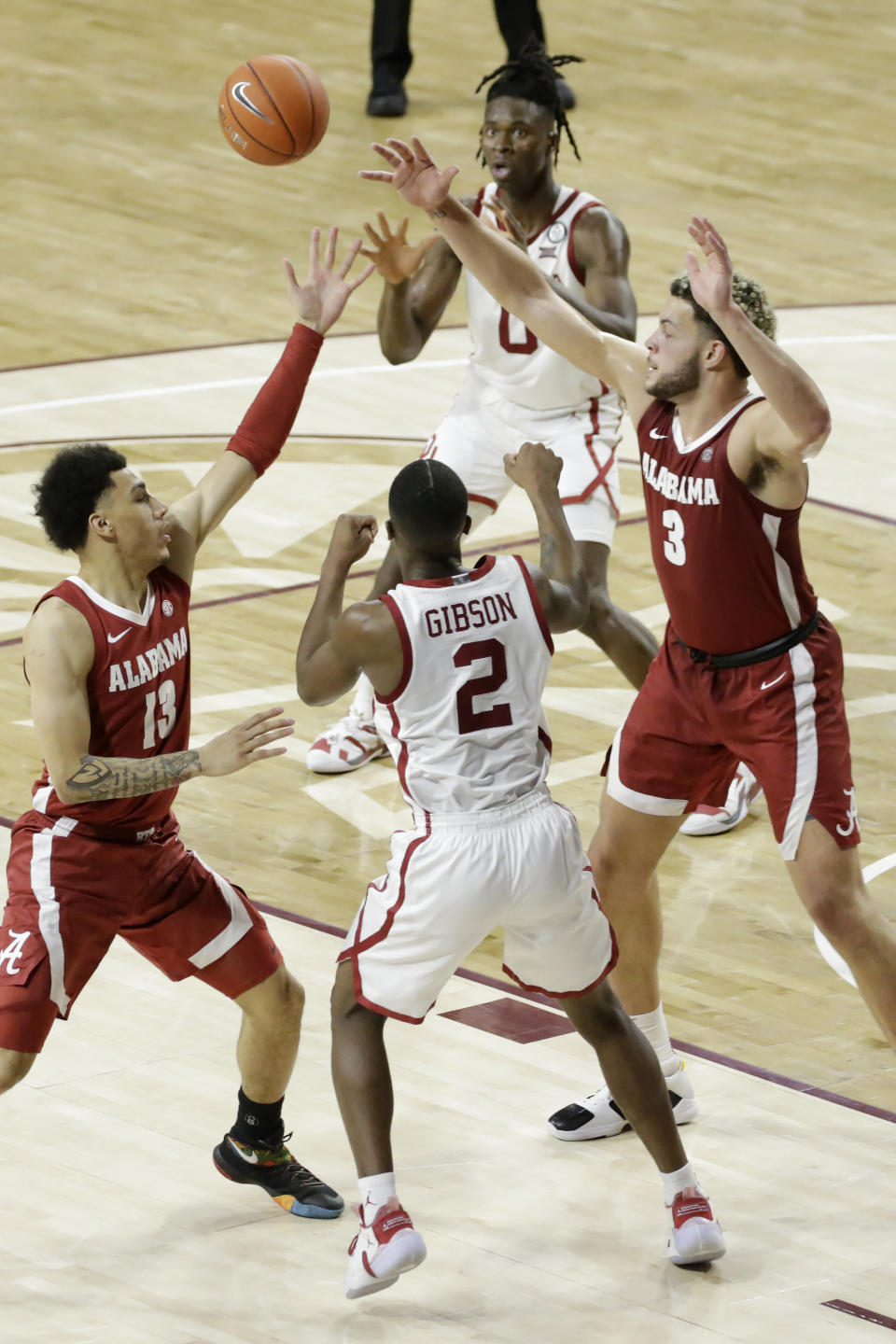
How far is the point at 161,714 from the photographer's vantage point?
15.9ft

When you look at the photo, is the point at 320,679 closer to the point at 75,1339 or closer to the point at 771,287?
the point at 75,1339

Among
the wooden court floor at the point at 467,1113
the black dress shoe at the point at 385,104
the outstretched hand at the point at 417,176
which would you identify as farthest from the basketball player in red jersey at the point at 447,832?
the black dress shoe at the point at 385,104

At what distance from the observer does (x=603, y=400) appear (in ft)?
25.5

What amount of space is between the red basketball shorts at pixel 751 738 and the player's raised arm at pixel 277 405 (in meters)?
1.07

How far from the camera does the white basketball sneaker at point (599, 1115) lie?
5.36 meters

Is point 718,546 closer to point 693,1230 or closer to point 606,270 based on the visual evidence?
point 693,1230

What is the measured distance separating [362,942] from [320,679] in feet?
1.78

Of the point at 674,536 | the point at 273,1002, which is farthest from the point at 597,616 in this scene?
the point at 273,1002

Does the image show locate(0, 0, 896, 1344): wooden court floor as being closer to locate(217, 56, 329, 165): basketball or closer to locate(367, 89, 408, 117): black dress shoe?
locate(367, 89, 408, 117): black dress shoe

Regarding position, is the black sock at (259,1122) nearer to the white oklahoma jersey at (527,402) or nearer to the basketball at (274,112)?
the white oklahoma jersey at (527,402)

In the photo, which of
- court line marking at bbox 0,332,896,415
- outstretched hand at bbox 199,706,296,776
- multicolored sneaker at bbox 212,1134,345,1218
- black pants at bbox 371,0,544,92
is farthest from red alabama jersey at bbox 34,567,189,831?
black pants at bbox 371,0,544,92

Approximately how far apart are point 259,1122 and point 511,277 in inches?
86.2

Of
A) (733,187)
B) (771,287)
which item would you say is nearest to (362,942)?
(771,287)

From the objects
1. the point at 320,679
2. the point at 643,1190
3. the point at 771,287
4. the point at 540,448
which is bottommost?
the point at 771,287
